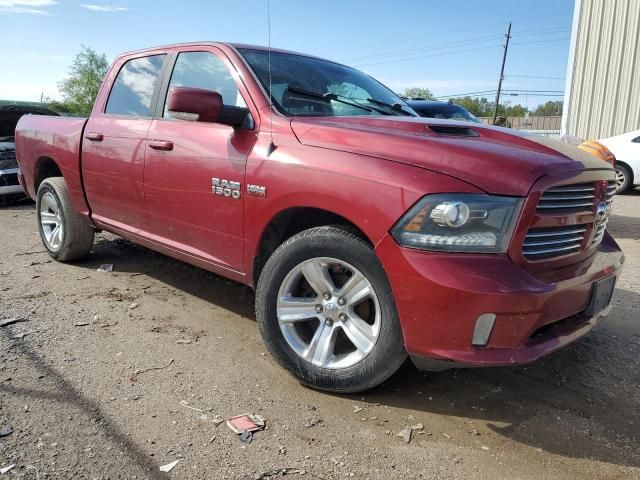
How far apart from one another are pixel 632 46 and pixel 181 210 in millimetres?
15487

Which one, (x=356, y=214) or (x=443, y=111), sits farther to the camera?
(x=443, y=111)

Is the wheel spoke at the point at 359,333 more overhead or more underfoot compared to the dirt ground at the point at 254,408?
more overhead

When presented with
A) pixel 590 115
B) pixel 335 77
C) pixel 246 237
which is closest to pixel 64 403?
pixel 246 237

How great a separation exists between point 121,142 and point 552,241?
3139 millimetres

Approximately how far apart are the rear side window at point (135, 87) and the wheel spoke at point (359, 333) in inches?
92.4

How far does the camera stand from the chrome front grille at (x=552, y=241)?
95.3 inches

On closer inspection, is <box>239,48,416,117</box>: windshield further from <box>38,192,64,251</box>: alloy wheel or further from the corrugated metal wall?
the corrugated metal wall

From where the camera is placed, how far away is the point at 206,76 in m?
3.69

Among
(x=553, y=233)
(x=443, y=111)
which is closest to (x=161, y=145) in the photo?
(x=553, y=233)

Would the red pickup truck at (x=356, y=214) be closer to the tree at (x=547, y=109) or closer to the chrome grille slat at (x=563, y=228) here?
the chrome grille slat at (x=563, y=228)

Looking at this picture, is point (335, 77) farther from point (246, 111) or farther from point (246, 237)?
point (246, 237)

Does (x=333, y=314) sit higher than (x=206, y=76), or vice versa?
(x=206, y=76)

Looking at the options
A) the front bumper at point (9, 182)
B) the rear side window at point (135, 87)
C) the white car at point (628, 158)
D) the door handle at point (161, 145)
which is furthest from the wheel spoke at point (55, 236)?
the white car at point (628, 158)

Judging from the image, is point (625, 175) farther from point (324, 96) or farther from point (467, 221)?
point (467, 221)
